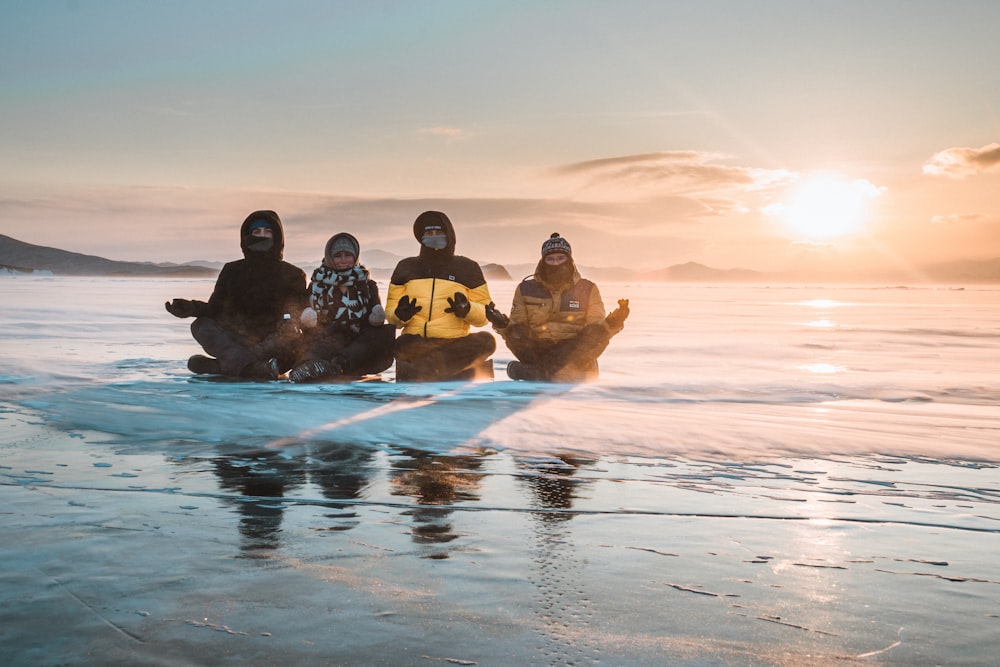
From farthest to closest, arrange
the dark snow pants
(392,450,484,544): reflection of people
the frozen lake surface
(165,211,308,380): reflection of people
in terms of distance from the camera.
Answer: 1. (165,211,308,380): reflection of people
2. the dark snow pants
3. (392,450,484,544): reflection of people
4. the frozen lake surface

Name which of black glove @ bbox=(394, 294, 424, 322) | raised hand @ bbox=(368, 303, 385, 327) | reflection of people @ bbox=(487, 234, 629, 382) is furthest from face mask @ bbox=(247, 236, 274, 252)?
reflection of people @ bbox=(487, 234, 629, 382)

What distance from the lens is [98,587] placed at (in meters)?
2.70

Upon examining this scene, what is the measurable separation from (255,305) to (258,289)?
7.2 inches

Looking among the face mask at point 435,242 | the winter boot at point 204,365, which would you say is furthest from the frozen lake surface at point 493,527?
the face mask at point 435,242

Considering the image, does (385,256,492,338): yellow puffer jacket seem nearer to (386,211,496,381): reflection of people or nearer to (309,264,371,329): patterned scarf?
(386,211,496,381): reflection of people

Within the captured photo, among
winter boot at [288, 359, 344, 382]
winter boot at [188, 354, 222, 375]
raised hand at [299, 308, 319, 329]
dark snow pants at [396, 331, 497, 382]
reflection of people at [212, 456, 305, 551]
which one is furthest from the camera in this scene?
winter boot at [188, 354, 222, 375]

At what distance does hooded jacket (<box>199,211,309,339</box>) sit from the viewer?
30.8ft

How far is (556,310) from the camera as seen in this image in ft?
30.3

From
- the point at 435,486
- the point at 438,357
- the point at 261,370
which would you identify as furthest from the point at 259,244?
the point at 435,486

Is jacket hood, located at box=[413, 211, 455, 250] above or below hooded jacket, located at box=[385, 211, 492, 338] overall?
above

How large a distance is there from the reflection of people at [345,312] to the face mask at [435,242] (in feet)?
2.72

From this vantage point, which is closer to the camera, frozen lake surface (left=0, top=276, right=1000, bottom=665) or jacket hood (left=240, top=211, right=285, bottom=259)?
frozen lake surface (left=0, top=276, right=1000, bottom=665)

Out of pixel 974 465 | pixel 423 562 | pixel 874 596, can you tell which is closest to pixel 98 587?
pixel 423 562

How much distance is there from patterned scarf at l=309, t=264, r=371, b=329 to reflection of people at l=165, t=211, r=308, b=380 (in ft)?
0.67
